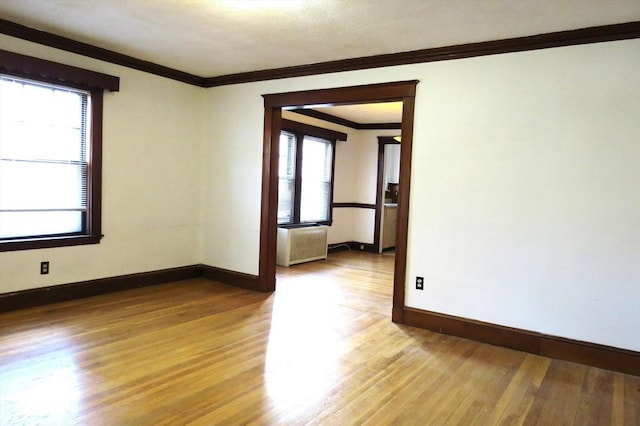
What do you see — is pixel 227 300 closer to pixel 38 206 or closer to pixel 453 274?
pixel 38 206

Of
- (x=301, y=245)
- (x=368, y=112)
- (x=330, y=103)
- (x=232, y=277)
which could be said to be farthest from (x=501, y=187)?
(x=368, y=112)

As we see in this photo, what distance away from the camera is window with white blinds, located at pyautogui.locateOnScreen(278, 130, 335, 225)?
7.05 metres

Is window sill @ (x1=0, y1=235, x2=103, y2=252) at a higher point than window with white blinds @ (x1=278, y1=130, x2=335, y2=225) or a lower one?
lower

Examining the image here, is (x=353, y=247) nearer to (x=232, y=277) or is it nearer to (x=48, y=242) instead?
(x=232, y=277)

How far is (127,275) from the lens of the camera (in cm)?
479

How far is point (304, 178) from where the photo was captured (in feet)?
24.5

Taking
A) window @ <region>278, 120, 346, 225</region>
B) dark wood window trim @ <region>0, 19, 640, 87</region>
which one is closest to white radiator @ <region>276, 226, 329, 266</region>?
window @ <region>278, 120, 346, 225</region>

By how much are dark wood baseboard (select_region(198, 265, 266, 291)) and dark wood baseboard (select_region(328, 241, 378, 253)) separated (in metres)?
3.01

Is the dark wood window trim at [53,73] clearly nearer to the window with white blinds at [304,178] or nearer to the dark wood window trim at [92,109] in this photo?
the dark wood window trim at [92,109]

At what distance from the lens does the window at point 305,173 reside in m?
7.03

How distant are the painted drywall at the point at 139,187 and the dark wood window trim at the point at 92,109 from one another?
0.23ft

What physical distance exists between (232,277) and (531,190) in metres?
3.42

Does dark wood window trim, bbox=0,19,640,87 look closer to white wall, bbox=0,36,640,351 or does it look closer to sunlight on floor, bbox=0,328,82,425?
white wall, bbox=0,36,640,351

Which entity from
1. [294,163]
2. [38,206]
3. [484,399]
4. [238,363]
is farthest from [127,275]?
[484,399]
